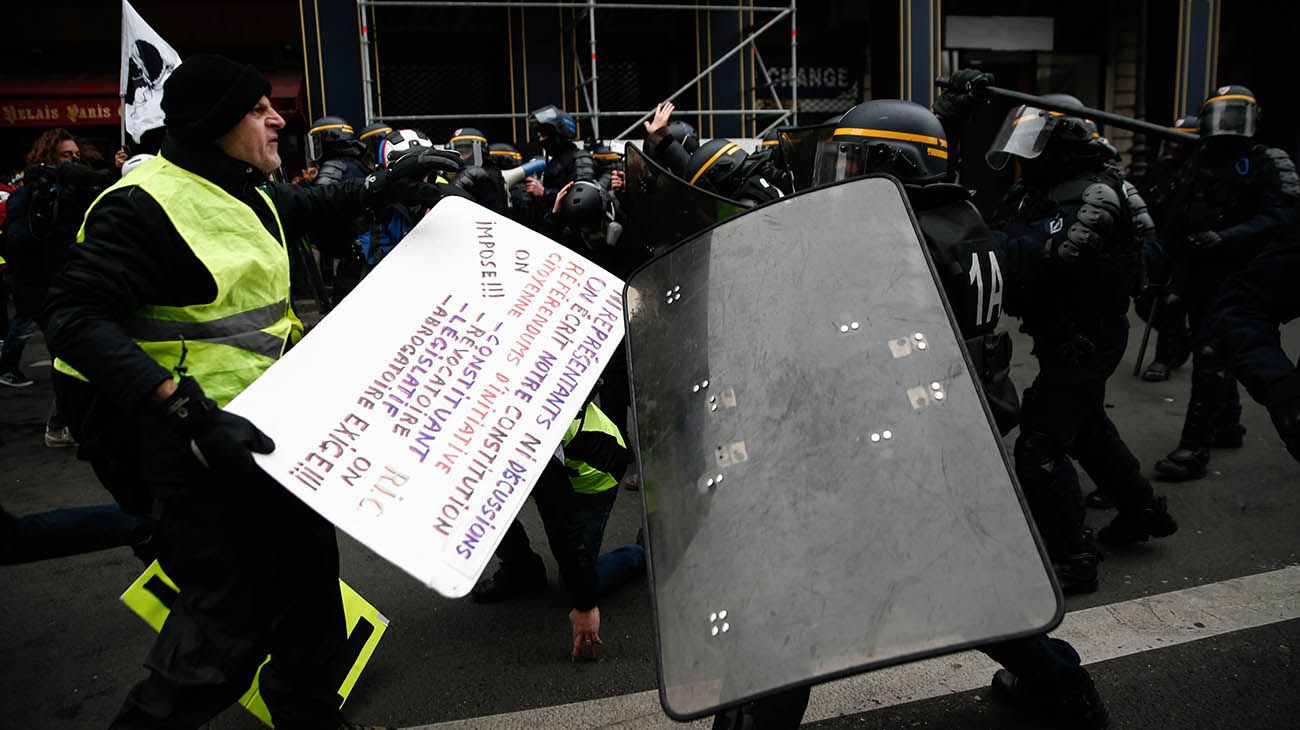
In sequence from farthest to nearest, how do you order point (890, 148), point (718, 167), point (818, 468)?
point (718, 167) → point (890, 148) → point (818, 468)

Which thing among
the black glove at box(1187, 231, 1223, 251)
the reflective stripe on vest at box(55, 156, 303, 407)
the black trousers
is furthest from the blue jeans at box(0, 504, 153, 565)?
the black glove at box(1187, 231, 1223, 251)

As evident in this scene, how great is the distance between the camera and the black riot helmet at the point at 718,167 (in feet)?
12.5

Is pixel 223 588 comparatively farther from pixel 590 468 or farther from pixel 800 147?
pixel 800 147

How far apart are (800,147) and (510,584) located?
2798 mm

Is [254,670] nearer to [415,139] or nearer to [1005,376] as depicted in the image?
[1005,376]

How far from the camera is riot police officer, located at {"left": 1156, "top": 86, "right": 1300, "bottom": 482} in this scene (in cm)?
473

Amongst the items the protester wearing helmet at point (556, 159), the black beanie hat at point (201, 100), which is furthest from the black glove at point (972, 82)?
the protester wearing helmet at point (556, 159)

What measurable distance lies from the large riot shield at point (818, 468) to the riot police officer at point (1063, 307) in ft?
6.16

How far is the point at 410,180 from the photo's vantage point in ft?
9.05

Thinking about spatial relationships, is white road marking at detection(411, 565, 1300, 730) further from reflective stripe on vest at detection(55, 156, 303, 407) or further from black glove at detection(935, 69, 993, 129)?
black glove at detection(935, 69, 993, 129)

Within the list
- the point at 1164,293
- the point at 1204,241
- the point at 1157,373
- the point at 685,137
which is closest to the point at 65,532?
the point at 685,137

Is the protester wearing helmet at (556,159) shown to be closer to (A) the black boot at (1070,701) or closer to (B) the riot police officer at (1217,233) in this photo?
(B) the riot police officer at (1217,233)

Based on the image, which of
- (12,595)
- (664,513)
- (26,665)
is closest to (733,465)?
(664,513)

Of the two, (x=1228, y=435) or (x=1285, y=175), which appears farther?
(x=1228, y=435)
